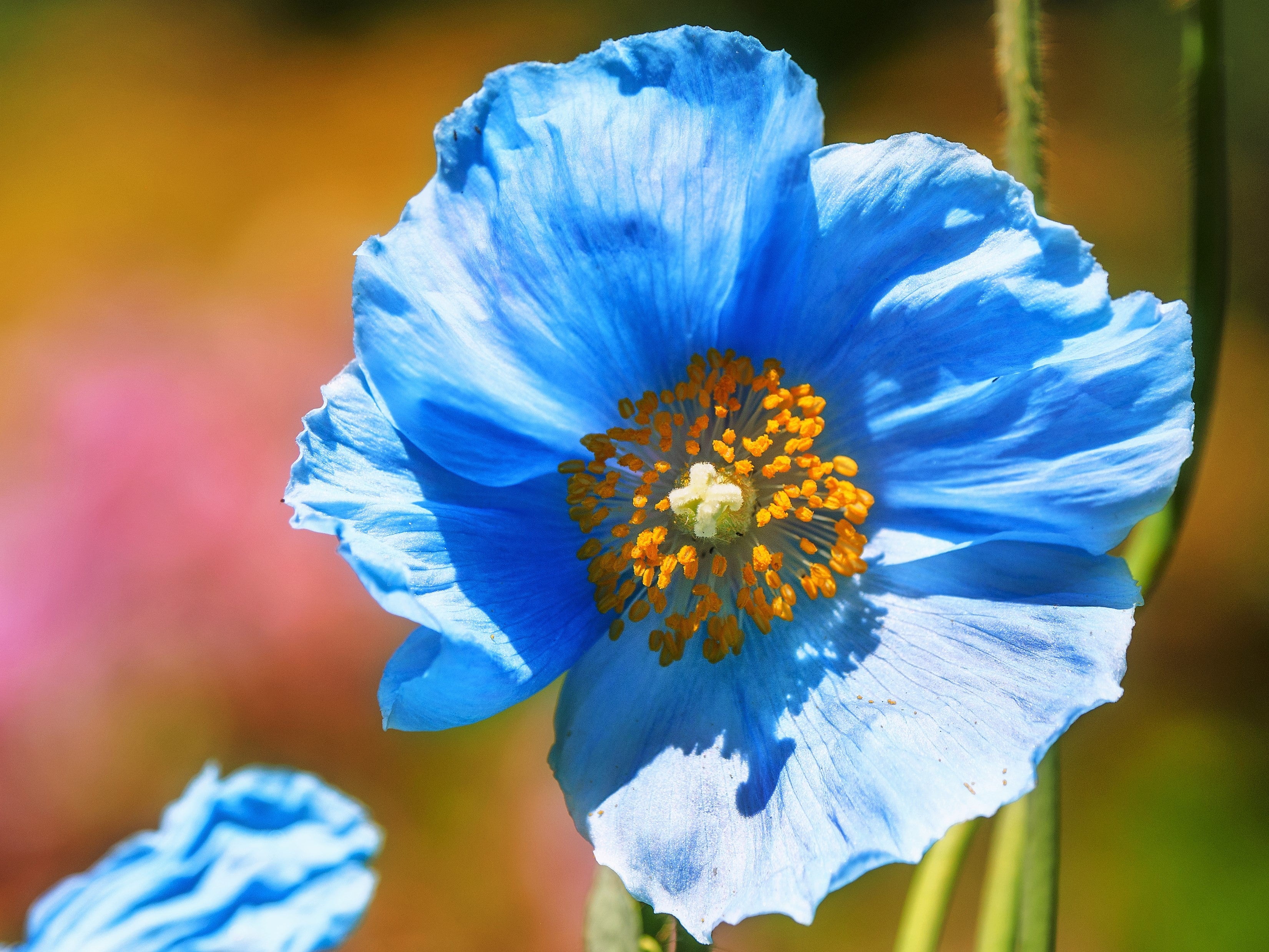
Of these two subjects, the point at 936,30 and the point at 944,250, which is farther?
the point at 936,30

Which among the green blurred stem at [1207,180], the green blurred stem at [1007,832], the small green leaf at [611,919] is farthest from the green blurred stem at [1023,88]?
the small green leaf at [611,919]

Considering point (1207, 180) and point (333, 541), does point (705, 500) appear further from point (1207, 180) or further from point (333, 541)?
point (333, 541)

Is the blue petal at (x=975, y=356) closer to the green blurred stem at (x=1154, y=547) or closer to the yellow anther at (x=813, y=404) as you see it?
the yellow anther at (x=813, y=404)

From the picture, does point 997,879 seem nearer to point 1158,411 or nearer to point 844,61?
point 1158,411

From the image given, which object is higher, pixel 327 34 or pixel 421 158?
pixel 327 34

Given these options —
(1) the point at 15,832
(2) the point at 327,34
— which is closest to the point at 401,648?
(1) the point at 15,832
